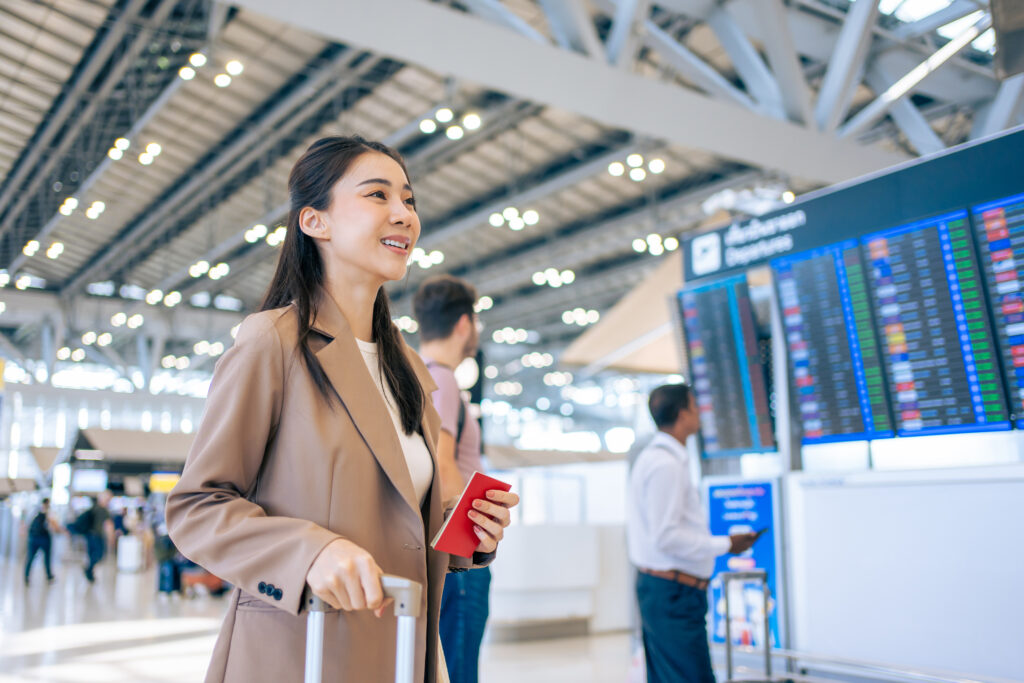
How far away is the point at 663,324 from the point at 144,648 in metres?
5.10

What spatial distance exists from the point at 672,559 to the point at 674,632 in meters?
0.27

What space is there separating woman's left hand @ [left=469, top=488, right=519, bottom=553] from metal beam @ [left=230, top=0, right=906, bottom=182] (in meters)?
3.75

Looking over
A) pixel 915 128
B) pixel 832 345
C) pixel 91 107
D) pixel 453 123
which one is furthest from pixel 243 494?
pixel 91 107

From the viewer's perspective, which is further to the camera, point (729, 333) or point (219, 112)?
point (219, 112)

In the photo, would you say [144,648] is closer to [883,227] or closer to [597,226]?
[883,227]

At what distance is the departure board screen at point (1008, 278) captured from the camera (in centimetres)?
326

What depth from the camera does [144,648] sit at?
7.11 metres

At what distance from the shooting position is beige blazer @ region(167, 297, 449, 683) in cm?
111

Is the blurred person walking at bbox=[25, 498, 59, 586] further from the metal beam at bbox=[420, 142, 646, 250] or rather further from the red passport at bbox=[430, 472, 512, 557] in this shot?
the red passport at bbox=[430, 472, 512, 557]

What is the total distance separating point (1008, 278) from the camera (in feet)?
10.8

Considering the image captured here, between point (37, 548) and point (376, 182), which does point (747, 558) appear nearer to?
point (376, 182)

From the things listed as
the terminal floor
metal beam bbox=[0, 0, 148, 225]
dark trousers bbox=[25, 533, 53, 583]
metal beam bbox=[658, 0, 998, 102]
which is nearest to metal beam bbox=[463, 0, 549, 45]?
metal beam bbox=[658, 0, 998, 102]

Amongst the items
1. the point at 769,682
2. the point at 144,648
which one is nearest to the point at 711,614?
the point at 769,682

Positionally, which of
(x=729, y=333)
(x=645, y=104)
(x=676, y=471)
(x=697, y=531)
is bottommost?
(x=697, y=531)
